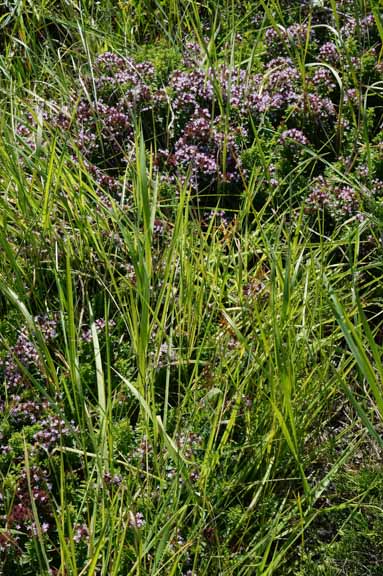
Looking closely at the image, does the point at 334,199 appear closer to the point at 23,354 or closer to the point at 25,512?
the point at 23,354

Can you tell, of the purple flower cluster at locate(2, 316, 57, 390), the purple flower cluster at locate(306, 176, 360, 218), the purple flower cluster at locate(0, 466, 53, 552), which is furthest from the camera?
the purple flower cluster at locate(306, 176, 360, 218)

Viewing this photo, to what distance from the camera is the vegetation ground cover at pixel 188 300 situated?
2488mm

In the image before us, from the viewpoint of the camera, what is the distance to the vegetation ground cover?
2.49m

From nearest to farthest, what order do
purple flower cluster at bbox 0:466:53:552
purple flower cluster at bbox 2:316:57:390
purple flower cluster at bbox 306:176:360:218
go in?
purple flower cluster at bbox 0:466:53:552, purple flower cluster at bbox 2:316:57:390, purple flower cluster at bbox 306:176:360:218

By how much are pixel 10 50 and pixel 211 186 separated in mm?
1334

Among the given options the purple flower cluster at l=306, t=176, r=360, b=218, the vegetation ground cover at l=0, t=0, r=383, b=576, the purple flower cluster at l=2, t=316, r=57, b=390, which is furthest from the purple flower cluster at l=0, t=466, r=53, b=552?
the purple flower cluster at l=306, t=176, r=360, b=218

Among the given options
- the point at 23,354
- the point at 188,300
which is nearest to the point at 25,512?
the point at 23,354

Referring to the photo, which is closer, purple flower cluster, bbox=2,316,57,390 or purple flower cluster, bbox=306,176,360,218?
purple flower cluster, bbox=2,316,57,390

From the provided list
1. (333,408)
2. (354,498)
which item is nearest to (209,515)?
(354,498)

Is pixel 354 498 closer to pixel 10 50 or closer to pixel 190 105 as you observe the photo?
pixel 190 105

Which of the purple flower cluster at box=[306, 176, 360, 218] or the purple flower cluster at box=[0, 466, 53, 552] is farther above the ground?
the purple flower cluster at box=[306, 176, 360, 218]

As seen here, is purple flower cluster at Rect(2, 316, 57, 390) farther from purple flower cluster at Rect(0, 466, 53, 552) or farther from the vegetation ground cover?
purple flower cluster at Rect(0, 466, 53, 552)

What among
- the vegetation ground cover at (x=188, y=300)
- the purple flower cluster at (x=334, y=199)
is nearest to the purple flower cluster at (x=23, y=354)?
the vegetation ground cover at (x=188, y=300)

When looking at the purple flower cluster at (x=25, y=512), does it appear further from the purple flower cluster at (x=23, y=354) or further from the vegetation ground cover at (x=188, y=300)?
the purple flower cluster at (x=23, y=354)
